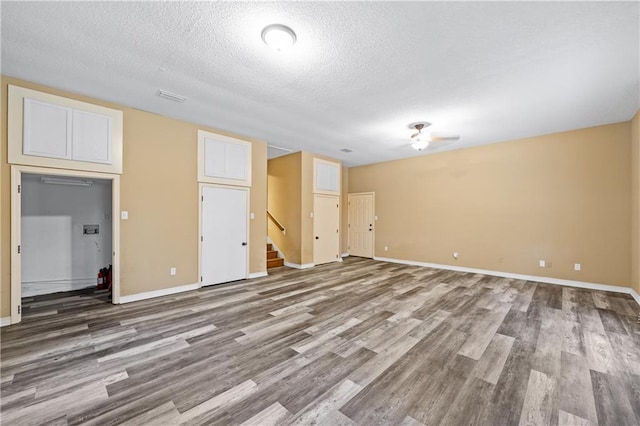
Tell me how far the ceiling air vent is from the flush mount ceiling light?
6.43 feet

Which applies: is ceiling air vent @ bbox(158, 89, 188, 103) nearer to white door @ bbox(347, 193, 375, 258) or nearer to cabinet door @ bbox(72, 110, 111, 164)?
cabinet door @ bbox(72, 110, 111, 164)

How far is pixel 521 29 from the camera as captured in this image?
2312mm

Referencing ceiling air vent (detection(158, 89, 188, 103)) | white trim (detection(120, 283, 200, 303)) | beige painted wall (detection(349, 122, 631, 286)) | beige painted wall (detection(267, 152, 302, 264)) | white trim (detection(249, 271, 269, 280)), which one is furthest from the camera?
beige painted wall (detection(267, 152, 302, 264))

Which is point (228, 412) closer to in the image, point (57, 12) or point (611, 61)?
point (57, 12)

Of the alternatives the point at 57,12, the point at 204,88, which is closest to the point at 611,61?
the point at 204,88

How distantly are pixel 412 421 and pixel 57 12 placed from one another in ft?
14.3

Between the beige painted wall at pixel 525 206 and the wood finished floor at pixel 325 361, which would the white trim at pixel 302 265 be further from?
the beige painted wall at pixel 525 206

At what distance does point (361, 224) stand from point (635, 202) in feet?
19.2

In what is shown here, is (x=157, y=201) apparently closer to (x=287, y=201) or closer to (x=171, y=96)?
(x=171, y=96)

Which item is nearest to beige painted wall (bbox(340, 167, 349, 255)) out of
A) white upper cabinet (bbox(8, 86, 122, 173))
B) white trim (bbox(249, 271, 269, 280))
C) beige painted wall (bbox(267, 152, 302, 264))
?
beige painted wall (bbox(267, 152, 302, 264))

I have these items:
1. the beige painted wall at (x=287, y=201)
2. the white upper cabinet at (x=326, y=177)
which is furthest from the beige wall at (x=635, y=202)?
the beige painted wall at (x=287, y=201)

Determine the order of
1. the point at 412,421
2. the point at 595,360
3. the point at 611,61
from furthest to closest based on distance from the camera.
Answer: the point at 611,61, the point at 595,360, the point at 412,421

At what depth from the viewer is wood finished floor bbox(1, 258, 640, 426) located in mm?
1810

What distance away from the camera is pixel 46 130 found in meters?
3.39
